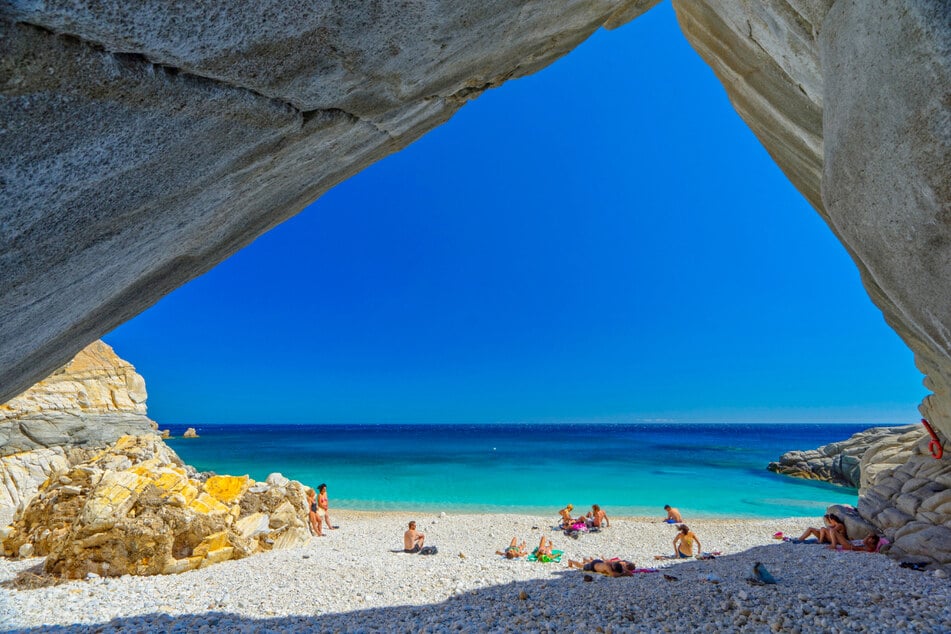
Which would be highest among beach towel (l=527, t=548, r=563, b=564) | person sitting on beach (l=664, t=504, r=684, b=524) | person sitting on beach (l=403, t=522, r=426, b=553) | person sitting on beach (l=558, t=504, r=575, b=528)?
person sitting on beach (l=403, t=522, r=426, b=553)

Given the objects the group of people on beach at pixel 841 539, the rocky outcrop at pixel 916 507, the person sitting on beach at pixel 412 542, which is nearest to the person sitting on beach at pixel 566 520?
the person sitting on beach at pixel 412 542

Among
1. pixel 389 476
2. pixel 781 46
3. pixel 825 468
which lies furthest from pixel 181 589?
pixel 825 468

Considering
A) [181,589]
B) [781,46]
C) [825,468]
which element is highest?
[781,46]

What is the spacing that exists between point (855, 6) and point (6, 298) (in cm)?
533

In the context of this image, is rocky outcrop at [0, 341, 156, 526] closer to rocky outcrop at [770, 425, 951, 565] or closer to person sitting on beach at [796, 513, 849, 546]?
person sitting on beach at [796, 513, 849, 546]

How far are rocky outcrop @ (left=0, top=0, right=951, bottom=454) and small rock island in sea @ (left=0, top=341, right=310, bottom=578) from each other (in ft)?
18.7

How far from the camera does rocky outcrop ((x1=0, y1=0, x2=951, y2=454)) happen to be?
6.57 feet

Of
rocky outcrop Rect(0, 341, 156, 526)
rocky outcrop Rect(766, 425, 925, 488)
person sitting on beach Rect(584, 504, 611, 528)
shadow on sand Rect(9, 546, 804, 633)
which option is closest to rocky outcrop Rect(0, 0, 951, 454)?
shadow on sand Rect(9, 546, 804, 633)

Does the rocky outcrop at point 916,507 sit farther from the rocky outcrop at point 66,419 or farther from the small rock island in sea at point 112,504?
the rocky outcrop at point 66,419

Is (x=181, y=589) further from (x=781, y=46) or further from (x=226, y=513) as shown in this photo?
(x=781, y=46)

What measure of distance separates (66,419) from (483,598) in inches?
681

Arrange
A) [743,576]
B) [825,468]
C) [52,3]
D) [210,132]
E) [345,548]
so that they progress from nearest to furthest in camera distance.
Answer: [52,3]
[210,132]
[743,576]
[345,548]
[825,468]

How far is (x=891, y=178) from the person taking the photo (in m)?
2.43

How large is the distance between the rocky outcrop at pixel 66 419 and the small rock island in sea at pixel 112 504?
0.13ft
